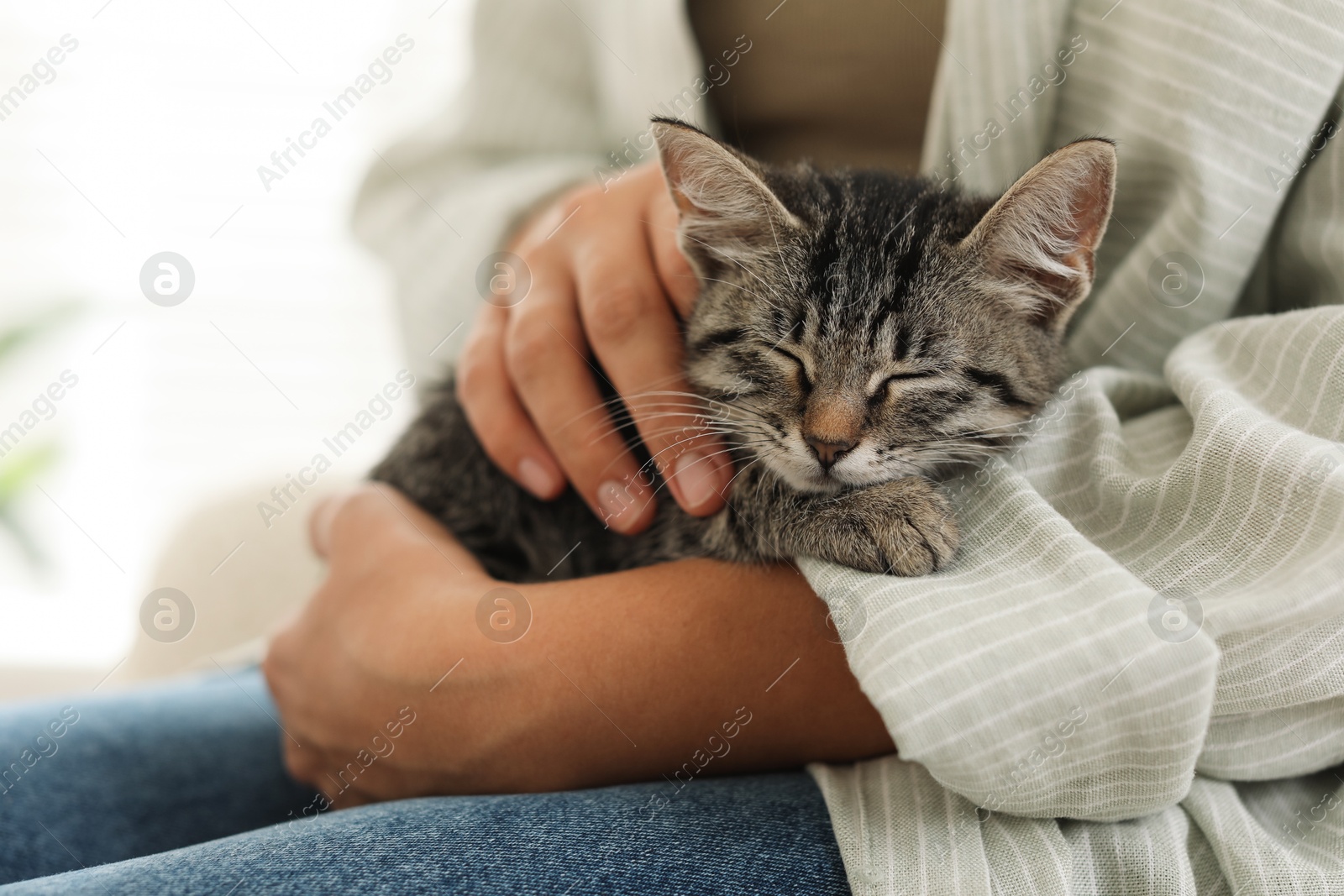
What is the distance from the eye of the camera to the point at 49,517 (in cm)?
255

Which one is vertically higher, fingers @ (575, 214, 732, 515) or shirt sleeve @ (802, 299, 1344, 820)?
fingers @ (575, 214, 732, 515)

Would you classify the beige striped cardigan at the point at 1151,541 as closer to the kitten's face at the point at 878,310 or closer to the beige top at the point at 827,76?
the kitten's face at the point at 878,310

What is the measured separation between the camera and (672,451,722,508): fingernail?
3.99 ft

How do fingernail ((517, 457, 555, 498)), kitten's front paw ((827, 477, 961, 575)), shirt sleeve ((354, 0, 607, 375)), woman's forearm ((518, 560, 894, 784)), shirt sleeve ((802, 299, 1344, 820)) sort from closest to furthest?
shirt sleeve ((802, 299, 1344, 820)), kitten's front paw ((827, 477, 961, 575)), woman's forearm ((518, 560, 894, 784)), fingernail ((517, 457, 555, 498)), shirt sleeve ((354, 0, 607, 375))

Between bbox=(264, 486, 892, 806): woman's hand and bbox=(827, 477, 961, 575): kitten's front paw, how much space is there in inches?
5.9

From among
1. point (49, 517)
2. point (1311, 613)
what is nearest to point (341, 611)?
point (1311, 613)

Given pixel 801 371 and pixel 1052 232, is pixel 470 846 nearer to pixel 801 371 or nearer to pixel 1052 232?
pixel 801 371

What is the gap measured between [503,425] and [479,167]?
2.62 ft

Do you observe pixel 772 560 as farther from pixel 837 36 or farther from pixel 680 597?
pixel 837 36

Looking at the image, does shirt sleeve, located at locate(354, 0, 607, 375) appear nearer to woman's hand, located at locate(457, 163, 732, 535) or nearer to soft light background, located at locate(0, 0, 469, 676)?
woman's hand, located at locate(457, 163, 732, 535)

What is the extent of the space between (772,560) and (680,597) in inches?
5.6

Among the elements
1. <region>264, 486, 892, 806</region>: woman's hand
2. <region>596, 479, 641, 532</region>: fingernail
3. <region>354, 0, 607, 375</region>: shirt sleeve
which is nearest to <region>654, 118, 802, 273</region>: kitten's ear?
<region>596, 479, 641, 532</region>: fingernail

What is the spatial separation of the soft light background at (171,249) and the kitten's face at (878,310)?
132cm

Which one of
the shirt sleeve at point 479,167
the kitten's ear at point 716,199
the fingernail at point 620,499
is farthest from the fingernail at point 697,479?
the shirt sleeve at point 479,167
